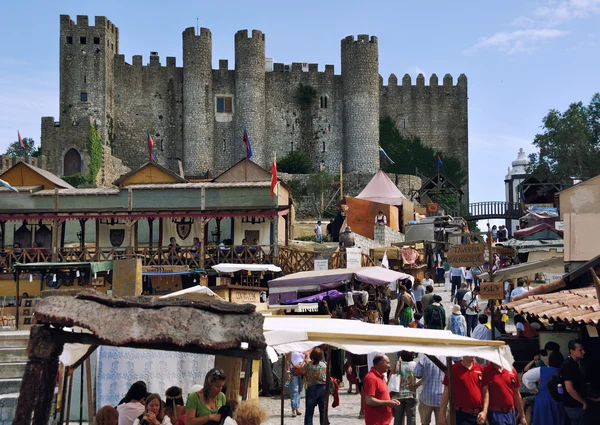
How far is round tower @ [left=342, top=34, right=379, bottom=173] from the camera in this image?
59.8 meters

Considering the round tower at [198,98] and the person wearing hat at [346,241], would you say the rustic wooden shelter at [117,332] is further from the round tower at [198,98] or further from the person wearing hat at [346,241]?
the round tower at [198,98]

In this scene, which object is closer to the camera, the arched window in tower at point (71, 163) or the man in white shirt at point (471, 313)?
the man in white shirt at point (471, 313)

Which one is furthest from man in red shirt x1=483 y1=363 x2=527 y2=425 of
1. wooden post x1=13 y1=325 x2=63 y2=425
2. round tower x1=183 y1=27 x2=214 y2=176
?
round tower x1=183 y1=27 x2=214 y2=176

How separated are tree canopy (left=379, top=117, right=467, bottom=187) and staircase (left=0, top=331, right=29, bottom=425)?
4458cm

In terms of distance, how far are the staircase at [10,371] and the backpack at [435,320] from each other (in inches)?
261

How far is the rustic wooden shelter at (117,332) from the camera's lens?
7.14 metres

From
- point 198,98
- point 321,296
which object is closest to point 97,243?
point 321,296

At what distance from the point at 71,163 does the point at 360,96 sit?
17241 millimetres

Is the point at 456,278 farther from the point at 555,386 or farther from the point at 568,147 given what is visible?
the point at 568,147

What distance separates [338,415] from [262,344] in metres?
6.77

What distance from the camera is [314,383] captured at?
40.5 feet

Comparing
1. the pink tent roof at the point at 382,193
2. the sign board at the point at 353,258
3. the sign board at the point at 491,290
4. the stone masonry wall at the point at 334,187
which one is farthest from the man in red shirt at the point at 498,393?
the stone masonry wall at the point at 334,187

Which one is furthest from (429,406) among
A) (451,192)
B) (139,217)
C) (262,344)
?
(451,192)

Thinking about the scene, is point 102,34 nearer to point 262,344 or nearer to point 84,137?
point 84,137
